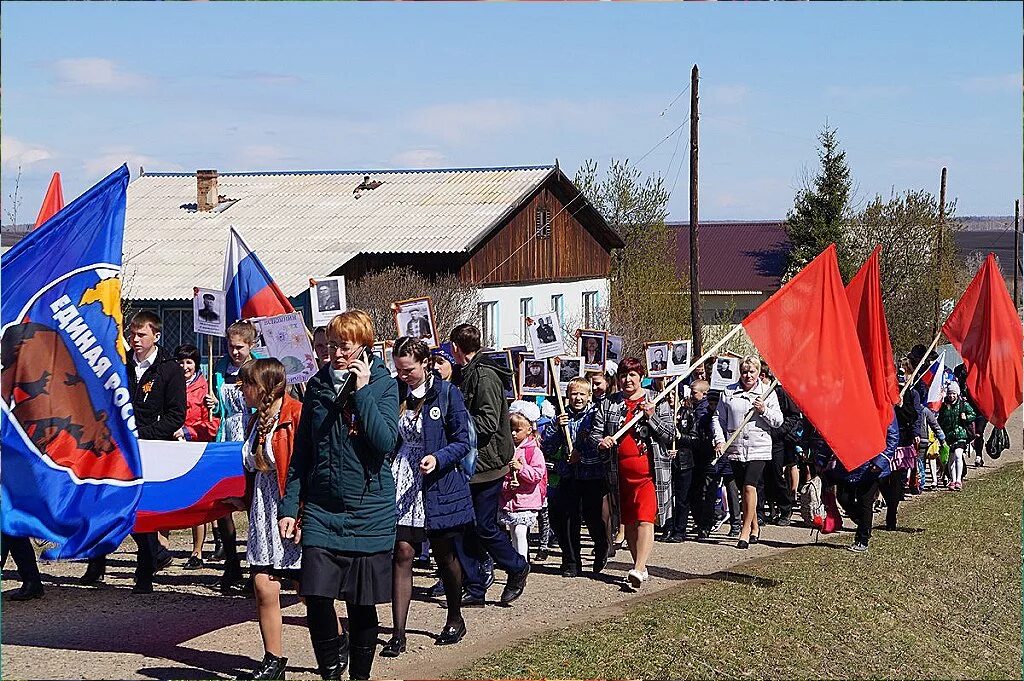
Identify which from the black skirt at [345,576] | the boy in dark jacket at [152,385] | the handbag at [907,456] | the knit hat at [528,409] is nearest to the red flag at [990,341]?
the handbag at [907,456]

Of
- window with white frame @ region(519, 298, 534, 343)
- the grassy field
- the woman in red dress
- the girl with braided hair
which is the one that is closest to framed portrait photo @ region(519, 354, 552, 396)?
the woman in red dress

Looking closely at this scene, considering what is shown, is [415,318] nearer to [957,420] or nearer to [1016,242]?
[957,420]

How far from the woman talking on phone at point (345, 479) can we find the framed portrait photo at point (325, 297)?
183 inches

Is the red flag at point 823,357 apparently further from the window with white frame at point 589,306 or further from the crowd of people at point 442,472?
the window with white frame at point 589,306

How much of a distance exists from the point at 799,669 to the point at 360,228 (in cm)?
3090

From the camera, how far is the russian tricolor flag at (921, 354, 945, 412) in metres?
18.2

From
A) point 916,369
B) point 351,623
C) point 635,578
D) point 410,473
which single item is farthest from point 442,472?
point 916,369

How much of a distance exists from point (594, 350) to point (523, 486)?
3339 mm

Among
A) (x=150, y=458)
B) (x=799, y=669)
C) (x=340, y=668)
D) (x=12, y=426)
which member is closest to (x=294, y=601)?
(x=150, y=458)

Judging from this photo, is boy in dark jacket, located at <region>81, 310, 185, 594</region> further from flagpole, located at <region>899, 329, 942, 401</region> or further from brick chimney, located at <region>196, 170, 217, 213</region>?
brick chimney, located at <region>196, 170, 217, 213</region>

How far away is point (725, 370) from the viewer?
618 inches

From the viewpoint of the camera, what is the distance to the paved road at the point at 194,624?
806 centimetres

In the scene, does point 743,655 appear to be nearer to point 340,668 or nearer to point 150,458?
point 340,668

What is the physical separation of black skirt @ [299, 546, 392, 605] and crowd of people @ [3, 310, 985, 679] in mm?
10
